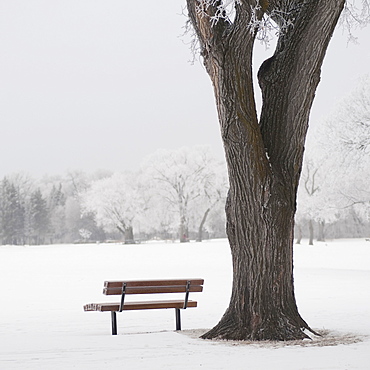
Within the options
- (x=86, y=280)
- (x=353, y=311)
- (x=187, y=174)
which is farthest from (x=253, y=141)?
(x=187, y=174)

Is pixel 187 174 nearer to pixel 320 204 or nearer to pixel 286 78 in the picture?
pixel 320 204

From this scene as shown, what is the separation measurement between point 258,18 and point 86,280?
55.8 ft

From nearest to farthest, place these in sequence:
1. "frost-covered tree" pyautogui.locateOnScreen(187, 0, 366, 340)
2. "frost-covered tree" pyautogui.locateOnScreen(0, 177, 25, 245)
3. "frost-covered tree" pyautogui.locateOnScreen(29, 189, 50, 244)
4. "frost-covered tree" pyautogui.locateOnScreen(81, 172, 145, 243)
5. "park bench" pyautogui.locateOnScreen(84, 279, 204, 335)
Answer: "frost-covered tree" pyautogui.locateOnScreen(187, 0, 366, 340) < "park bench" pyautogui.locateOnScreen(84, 279, 204, 335) < "frost-covered tree" pyautogui.locateOnScreen(81, 172, 145, 243) < "frost-covered tree" pyautogui.locateOnScreen(0, 177, 25, 245) < "frost-covered tree" pyautogui.locateOnScreen(29, 189, 50, 244)

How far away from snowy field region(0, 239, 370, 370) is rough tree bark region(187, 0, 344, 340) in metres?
0.75

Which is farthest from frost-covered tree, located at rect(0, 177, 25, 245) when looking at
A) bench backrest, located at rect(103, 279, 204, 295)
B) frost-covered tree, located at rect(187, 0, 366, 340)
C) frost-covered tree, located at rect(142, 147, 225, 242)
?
frost-covered tree, located at rect(187, 0, 366, 340)

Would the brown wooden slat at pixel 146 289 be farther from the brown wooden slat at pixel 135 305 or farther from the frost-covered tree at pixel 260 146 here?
the frost-covered tree at pixel 260 146

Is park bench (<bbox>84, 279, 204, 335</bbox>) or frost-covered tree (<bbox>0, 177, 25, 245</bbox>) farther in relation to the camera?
frost-covered tree (<bbox>0, 177, 25, 245</bbox>)

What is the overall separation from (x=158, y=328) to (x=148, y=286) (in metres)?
1.65

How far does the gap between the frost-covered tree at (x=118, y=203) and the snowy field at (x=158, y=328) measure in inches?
1509

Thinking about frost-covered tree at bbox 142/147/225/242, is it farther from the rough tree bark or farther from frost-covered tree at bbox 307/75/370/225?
the rough tree bark

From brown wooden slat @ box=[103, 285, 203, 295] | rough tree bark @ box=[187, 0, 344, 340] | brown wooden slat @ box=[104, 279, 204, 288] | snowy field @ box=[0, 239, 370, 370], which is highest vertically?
rough tree bark @ box=[187, 0, 344, 340]

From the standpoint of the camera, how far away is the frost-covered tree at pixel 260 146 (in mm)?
9070

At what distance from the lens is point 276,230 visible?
9188 mm

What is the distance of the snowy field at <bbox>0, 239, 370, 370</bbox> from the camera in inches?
278
